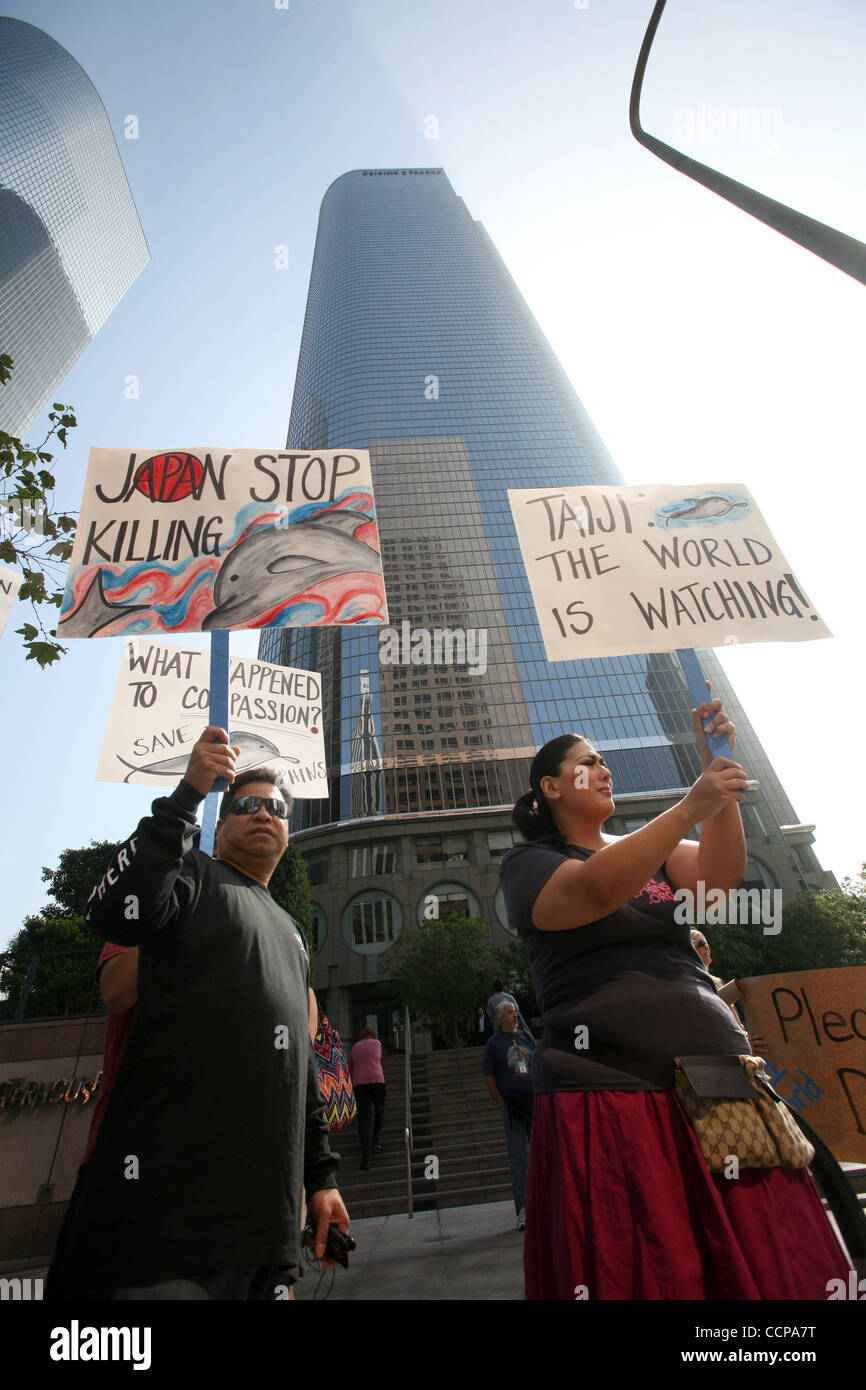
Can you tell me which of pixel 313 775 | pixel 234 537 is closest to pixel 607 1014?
pixel 234 537

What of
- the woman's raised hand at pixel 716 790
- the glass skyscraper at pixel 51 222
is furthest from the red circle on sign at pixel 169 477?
the glass skyscraper at pixel 51 222

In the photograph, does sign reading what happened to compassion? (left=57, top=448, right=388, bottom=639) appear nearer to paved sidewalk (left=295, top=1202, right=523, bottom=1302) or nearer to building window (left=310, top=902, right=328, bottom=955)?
paved sidewalk (left=295, top=1202, right=523, bottom=1302)

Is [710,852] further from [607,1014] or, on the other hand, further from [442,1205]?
[442,1205]

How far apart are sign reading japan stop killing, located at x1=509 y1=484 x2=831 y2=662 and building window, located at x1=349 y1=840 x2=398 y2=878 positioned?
124 ft

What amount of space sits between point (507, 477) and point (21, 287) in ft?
185

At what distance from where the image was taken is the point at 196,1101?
1597 mm

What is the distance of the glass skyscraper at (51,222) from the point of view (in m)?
69.0

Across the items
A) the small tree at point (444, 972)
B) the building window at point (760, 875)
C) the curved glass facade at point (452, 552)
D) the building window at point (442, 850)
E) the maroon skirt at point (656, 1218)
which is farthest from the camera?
the curved glass facade at point (452, 552)

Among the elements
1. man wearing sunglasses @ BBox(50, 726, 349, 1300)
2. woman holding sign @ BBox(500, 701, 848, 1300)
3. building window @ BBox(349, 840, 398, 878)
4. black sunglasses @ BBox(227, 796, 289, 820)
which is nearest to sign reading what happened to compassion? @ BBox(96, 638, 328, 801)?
black sunglasses @ BBox(227, 796, 289, 820)

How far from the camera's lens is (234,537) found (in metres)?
4.24

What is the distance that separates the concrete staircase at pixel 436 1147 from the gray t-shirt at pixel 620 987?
6.91 meters

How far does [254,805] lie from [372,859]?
131 ft

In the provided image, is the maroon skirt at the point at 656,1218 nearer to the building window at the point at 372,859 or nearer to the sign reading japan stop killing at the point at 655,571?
the sign reading japan stop killing at the point at 655,571

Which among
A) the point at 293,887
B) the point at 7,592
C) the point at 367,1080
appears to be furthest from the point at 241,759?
the point at 293,887
